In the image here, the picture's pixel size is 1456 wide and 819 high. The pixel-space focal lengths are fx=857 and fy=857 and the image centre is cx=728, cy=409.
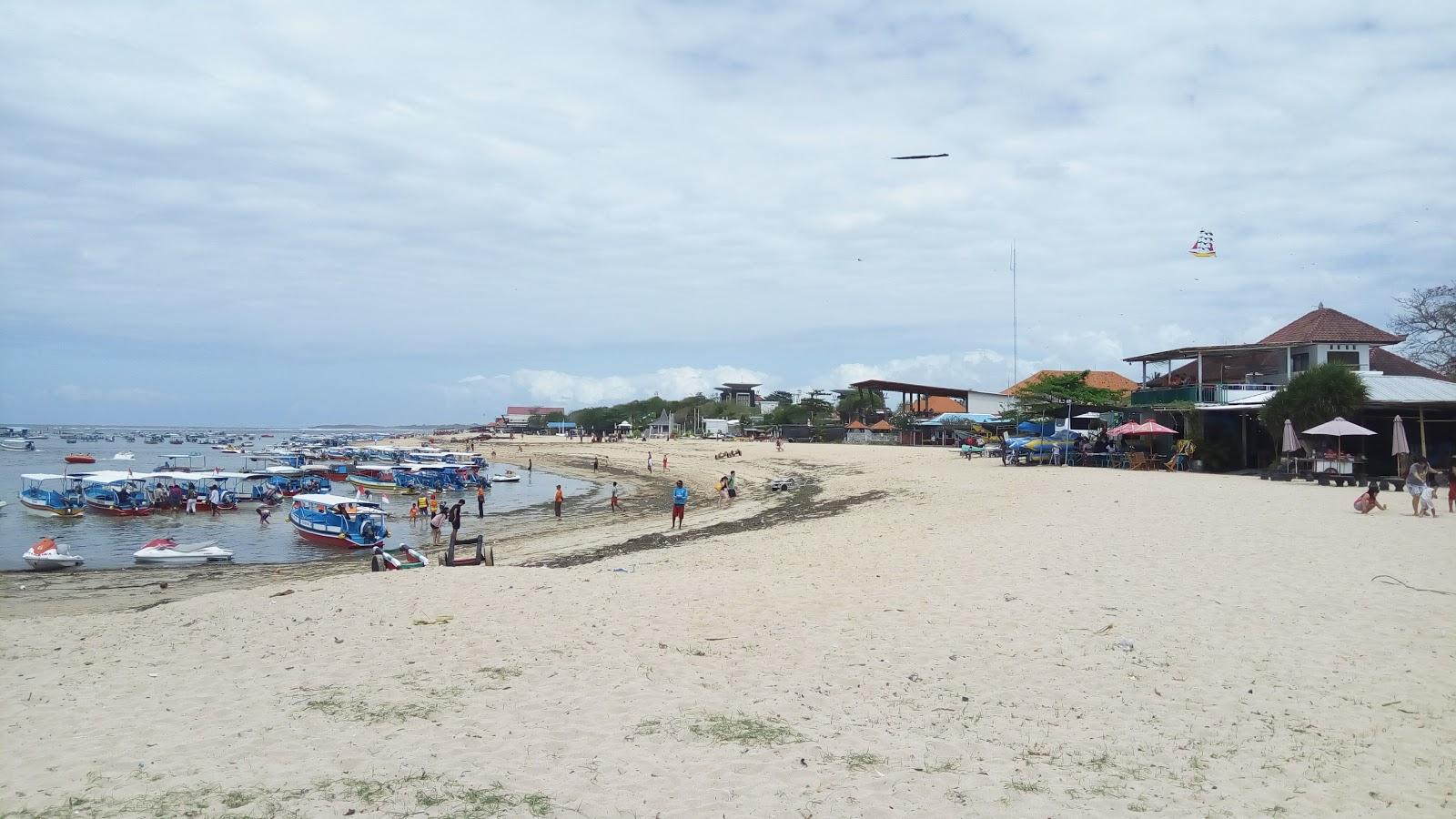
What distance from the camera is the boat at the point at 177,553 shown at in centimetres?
2205

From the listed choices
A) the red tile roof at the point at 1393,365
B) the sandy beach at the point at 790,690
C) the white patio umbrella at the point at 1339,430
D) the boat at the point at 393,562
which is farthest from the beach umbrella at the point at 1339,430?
the boat at the point at 393,562

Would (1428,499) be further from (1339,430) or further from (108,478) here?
(108,478)

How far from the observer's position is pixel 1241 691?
6855mm

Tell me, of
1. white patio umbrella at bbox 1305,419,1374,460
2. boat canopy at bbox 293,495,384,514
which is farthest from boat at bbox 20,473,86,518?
white patio umbrella at bbox 1305,419,1374,460

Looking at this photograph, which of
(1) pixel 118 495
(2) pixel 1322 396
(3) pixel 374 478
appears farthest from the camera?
(3) pixel 374 478

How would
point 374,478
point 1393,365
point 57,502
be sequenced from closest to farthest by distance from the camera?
1. point 57,502
2. point 1393,365
3. point 374,478

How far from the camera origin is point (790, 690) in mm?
→ 7156

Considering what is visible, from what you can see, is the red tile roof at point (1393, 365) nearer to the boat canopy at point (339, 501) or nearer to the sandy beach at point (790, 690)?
the sandy beach at point (790, 690)

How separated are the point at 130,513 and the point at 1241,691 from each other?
1480 inches

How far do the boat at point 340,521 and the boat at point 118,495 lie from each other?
36.0ft

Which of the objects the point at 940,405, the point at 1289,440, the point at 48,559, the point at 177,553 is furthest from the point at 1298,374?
the point at 940,405

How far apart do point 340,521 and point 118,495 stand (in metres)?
14.8

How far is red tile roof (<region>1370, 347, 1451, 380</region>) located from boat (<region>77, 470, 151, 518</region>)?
50.5 meters

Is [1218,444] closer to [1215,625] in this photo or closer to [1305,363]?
[1305,363]
